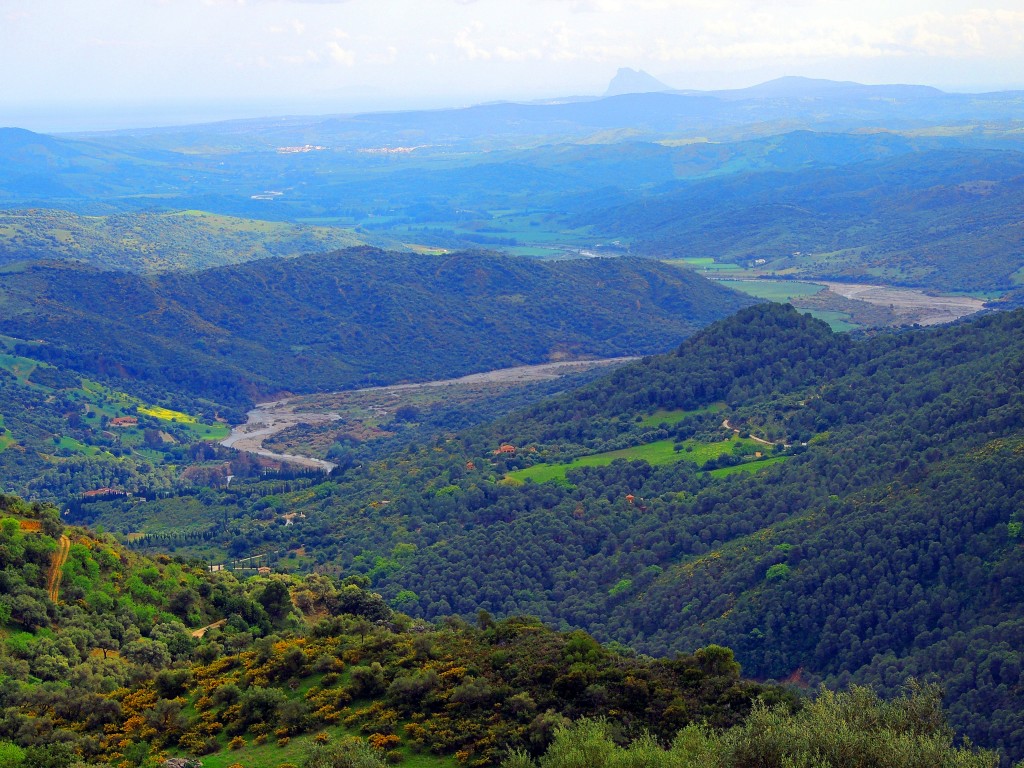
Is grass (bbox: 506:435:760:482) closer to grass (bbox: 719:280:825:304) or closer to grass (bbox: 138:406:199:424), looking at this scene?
grass (bbox: 138:406:199:424)

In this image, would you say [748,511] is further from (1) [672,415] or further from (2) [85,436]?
(2) [85,436]

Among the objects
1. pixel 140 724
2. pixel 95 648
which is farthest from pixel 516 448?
pixel 140 724

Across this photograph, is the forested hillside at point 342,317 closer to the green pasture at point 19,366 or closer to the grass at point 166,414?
the green pasture at point 19,366

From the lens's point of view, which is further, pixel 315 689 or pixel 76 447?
pixel 76 447

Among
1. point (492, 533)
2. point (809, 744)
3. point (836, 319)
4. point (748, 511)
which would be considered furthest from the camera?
point (836, 319)

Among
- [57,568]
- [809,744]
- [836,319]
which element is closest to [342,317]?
[836,319]

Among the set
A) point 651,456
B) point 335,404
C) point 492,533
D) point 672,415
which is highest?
point 672,415

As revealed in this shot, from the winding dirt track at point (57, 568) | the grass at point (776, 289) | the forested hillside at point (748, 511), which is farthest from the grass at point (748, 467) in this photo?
the grass at point (776, 289)
